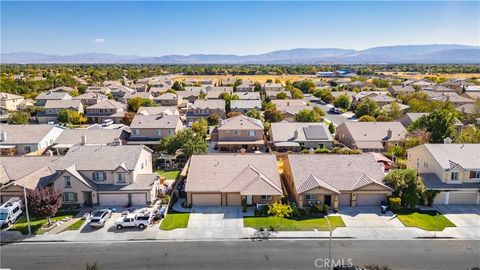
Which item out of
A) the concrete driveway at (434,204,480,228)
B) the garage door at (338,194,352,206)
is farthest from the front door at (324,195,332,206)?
the concrete driveway at (434,204,480,228)

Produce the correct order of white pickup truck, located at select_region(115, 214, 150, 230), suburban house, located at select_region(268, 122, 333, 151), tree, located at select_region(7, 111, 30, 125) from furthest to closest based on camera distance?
tree, located at select_region(7, 111, 30, 125) → suburban house, located at select_region(268, 122, 333, 151) → white pickup truck, located at select_region(115, 214, 150, 230)

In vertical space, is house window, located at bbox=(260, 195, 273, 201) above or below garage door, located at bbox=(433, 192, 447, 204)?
above

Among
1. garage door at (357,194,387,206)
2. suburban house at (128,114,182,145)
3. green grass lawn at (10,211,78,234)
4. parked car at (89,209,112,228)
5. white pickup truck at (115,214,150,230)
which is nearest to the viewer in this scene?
green grass lawn at (10,211,78,234)

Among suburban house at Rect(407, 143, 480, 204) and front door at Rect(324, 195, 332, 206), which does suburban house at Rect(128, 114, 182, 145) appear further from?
suburban house at Rect(407, 143, 480, 204)

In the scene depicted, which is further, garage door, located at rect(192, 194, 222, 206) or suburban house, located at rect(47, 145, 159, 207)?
garage door, located at rect(192, 194, 222, 206)

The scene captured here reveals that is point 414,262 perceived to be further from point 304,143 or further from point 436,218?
point 304,143

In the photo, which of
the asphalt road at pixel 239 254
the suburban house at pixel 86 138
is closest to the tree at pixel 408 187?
the asphalt road at pixel 239 254

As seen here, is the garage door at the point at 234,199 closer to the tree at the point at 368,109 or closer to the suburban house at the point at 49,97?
the tree at the point at 368,109

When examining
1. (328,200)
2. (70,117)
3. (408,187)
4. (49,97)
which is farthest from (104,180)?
(49,97)

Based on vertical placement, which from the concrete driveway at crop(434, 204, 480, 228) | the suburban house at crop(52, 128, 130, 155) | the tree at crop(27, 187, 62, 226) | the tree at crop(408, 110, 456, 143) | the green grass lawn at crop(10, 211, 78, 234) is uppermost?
the tree at crop(408, 110, 456, 143)
